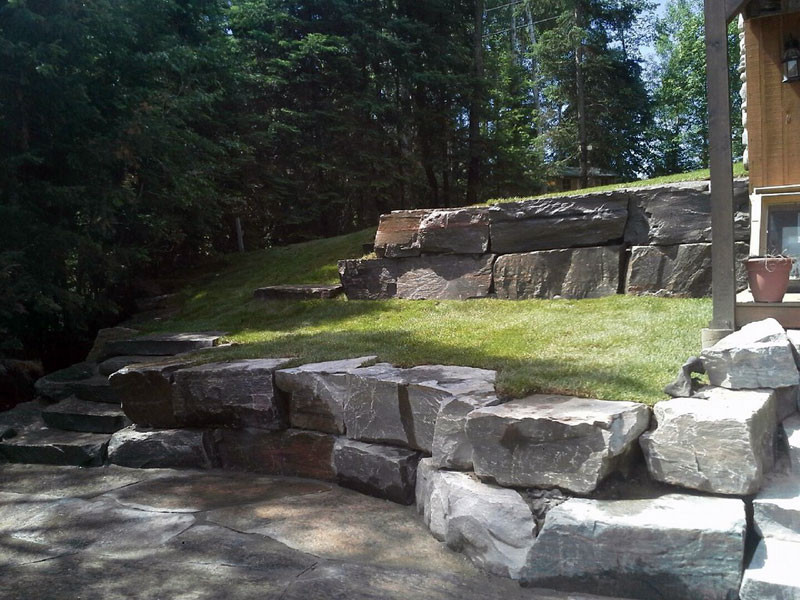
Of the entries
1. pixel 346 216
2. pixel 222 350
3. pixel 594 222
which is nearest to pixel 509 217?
pixel 594 222

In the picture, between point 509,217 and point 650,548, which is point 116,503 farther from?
point 509,217

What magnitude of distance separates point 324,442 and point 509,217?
294 cm

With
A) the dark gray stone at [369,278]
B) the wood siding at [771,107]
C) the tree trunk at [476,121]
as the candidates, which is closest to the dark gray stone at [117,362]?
the dark gray stone at [369,278]

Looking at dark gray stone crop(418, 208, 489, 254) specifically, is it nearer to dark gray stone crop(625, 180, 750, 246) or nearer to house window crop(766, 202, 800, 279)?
dark gray stone crop(625, 180, 750, 246)

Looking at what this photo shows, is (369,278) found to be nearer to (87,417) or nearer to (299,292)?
(299,292)

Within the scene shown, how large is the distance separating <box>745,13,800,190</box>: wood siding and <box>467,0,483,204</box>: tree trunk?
24.3 feet

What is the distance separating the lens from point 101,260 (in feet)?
22.6

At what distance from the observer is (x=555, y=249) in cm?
606

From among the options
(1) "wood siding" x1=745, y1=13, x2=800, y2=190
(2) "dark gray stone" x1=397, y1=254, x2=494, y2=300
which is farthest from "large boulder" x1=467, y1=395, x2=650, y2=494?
(1) "wood siding" x1=745, y1=13, x2=800, y2=190

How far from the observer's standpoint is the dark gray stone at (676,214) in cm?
553

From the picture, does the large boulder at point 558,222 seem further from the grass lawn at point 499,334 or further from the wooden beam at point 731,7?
the wooden beam at point 731,7

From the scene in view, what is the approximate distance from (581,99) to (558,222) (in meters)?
12.1

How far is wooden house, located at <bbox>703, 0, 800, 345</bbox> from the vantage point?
3.77m

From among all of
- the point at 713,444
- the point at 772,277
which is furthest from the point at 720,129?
the point at 713,444
